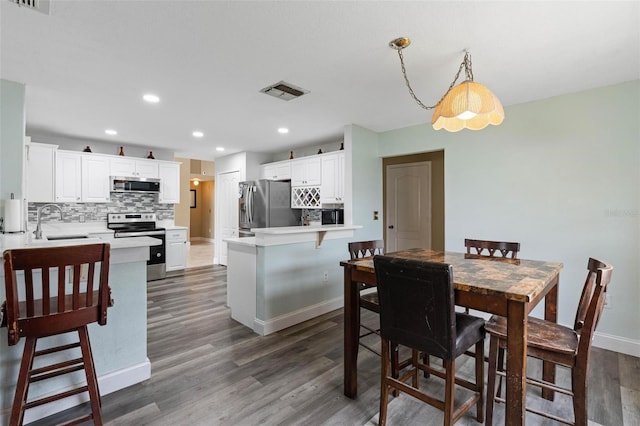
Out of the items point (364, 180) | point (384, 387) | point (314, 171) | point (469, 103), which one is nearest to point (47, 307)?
point (384, 387)

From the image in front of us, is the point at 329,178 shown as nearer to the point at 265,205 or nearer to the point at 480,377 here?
the point at 265,205

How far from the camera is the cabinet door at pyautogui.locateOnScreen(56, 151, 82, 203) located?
4.68 m

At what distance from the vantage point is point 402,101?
328 cm

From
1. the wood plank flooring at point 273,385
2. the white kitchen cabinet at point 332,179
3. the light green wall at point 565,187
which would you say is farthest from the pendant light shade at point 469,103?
the white kitchen cabinet at point 332,179

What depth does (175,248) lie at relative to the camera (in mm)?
5859

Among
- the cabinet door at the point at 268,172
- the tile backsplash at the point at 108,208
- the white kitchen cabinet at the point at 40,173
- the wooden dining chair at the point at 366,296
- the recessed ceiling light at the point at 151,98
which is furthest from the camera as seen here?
the cabinet door at the point at 268,172

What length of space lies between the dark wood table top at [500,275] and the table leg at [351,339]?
7.3 inches

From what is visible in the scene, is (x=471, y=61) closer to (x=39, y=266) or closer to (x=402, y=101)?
(x=402, y=101)

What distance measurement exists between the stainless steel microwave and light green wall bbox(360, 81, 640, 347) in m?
4.77

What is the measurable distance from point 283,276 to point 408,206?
325 cm

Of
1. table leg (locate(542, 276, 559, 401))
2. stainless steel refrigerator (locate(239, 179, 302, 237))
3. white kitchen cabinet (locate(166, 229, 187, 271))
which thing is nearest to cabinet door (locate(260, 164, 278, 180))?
stainless steel refrigerator (locate(239, 179, 302, 237))

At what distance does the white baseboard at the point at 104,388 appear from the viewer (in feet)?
5.98

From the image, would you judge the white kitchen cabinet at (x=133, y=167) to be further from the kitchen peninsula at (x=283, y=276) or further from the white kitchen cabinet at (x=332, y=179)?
the white kitchen cabinet at (x=332, y=179)

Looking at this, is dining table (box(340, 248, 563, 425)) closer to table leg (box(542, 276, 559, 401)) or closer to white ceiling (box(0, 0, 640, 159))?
table leg (box(542, 276, 559, 401))
